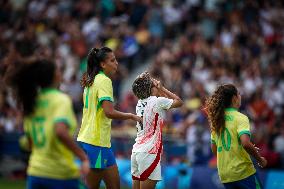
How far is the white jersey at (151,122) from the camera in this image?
9461 millimetres

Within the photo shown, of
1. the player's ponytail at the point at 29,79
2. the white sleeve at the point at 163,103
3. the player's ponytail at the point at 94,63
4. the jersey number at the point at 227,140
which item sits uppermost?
the player's ponytail at the point at 94,63

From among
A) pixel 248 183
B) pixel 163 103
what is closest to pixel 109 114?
pixel 163 103

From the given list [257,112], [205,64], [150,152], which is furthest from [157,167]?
[205,64]

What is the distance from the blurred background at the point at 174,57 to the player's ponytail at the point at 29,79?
28.4 feet

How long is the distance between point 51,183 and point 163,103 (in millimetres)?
2738

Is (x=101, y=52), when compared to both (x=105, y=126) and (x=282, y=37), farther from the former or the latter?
(x=282, y=37)

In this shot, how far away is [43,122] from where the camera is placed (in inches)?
279

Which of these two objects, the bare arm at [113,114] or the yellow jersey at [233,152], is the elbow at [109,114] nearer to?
the bare arm at [113,114]

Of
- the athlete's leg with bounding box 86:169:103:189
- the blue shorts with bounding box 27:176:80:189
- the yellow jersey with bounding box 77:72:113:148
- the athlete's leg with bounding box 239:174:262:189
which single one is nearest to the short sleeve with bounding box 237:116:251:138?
the athlete's leg with bounding box 239:174:262:189

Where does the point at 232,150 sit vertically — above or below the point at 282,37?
below

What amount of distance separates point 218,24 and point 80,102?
4535 mm

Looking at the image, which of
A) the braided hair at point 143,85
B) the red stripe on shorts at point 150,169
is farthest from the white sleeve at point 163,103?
the red stripe on shorts at point 150,169

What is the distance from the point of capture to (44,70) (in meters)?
7.14

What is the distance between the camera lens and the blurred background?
17.4 metres
